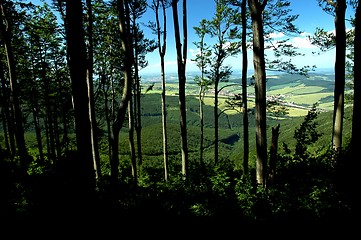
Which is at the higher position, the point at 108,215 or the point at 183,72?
the point at 183,72

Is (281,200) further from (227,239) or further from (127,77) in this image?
(127,77)

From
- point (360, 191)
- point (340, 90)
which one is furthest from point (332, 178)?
point (340, 90)

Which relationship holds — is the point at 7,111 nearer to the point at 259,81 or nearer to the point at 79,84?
the point at 79,84

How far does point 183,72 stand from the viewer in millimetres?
9773

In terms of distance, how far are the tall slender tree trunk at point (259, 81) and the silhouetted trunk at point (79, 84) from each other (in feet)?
14.0

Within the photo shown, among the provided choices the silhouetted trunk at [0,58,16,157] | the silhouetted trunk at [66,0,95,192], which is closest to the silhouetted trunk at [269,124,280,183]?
the silhouetted trunk at [66,0,95,192]

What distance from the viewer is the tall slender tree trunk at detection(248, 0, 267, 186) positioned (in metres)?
6.18

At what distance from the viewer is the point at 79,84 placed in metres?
4.50

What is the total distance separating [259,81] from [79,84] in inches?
178

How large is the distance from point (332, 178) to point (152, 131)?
105 metres

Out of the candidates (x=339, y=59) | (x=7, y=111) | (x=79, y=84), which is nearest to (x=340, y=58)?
(x=339, y=59)

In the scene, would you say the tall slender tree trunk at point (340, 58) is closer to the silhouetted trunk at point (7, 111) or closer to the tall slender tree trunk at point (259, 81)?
the tall slender tree trunk at point (259, 81)

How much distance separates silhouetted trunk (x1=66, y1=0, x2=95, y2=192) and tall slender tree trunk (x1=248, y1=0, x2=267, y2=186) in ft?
14.0

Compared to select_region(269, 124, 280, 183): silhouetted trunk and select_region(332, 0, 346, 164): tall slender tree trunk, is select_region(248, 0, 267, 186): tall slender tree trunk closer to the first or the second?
select_region(269, 124, 280, 183): silhouetted trunk
